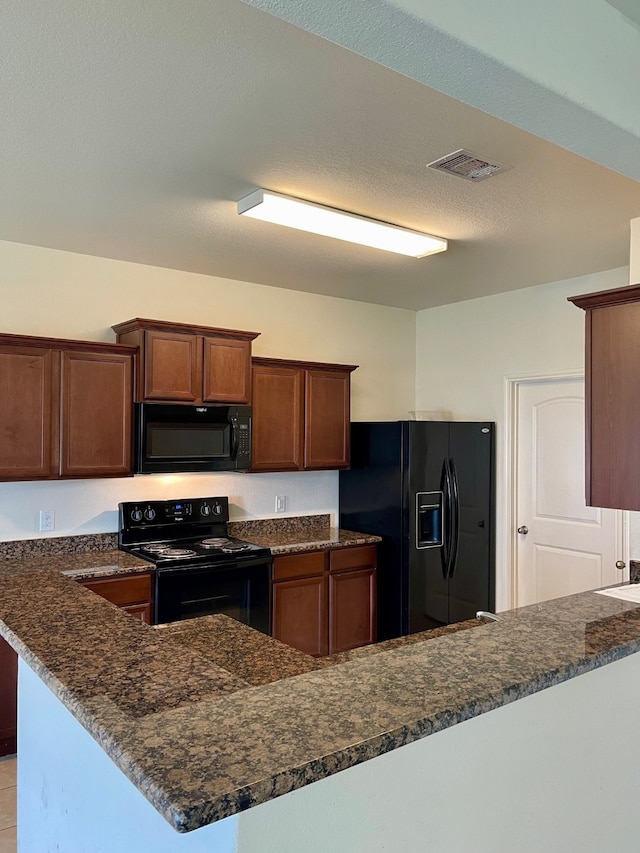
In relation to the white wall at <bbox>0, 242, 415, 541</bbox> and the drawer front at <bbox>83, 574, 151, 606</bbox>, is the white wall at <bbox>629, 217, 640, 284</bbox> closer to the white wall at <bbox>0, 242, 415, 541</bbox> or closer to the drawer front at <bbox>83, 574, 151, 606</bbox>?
the white wall at <bbox>0, 242, 415, 541</bbox>

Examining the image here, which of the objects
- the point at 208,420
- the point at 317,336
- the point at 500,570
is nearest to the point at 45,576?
the point at 208,420

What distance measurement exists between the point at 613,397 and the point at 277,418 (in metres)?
2.40

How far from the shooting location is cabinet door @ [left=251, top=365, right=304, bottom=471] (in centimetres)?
431

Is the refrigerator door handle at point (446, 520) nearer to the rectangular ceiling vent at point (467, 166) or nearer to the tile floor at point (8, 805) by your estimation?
the rectangular ceiling vent at point (467, 166)

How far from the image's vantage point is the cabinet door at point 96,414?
3.51 m

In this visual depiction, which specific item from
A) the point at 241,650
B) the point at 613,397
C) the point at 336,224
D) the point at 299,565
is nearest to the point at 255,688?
the point at 241,650

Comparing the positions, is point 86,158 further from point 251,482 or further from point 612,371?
point 251,482

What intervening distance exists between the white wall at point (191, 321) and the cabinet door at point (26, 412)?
308mm

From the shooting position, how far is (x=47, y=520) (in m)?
3.72

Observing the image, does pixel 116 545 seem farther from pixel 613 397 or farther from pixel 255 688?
pixel 255 688

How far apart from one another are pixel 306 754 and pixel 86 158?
7.53 feet

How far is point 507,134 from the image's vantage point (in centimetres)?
223

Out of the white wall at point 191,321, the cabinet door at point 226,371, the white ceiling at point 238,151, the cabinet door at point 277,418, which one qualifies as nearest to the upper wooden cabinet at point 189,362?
the cabinet door at point 226,371

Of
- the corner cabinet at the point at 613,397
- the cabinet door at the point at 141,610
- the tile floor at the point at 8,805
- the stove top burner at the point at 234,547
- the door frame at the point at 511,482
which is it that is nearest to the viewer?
the corner cabinet at the point at 613,397
